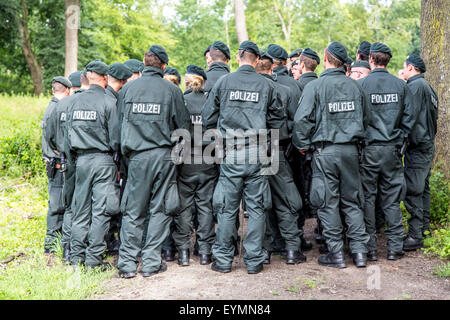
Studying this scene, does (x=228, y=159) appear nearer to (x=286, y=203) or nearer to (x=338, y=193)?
(x=286, y=203)

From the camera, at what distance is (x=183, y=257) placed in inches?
217

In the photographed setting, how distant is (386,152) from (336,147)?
2.68ft

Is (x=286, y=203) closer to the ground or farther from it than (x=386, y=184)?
closer to the ground

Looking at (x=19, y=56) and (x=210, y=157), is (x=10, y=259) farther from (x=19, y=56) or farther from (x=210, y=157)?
(x=19, y=56)

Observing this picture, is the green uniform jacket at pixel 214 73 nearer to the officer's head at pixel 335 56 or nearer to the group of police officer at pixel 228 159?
the group of police officer at pixel 228 159

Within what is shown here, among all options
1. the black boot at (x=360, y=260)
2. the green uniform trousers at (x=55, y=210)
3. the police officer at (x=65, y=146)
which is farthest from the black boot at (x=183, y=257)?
the black boot at (x=360, y=260)

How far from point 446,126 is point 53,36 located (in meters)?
19.4

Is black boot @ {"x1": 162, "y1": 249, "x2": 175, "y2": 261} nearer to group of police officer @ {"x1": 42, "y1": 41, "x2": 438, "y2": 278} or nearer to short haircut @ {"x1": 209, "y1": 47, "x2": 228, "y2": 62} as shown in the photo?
group of police officer @ {"x1": 42, "y1": 41, "x2": 438, "y2": 278}

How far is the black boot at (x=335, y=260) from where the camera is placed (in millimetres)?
5254

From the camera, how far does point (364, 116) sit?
5.36m

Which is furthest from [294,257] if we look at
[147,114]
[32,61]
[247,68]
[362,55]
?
[32,61]

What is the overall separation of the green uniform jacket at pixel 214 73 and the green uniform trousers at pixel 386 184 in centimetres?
230

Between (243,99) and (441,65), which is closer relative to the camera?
(243,99)
